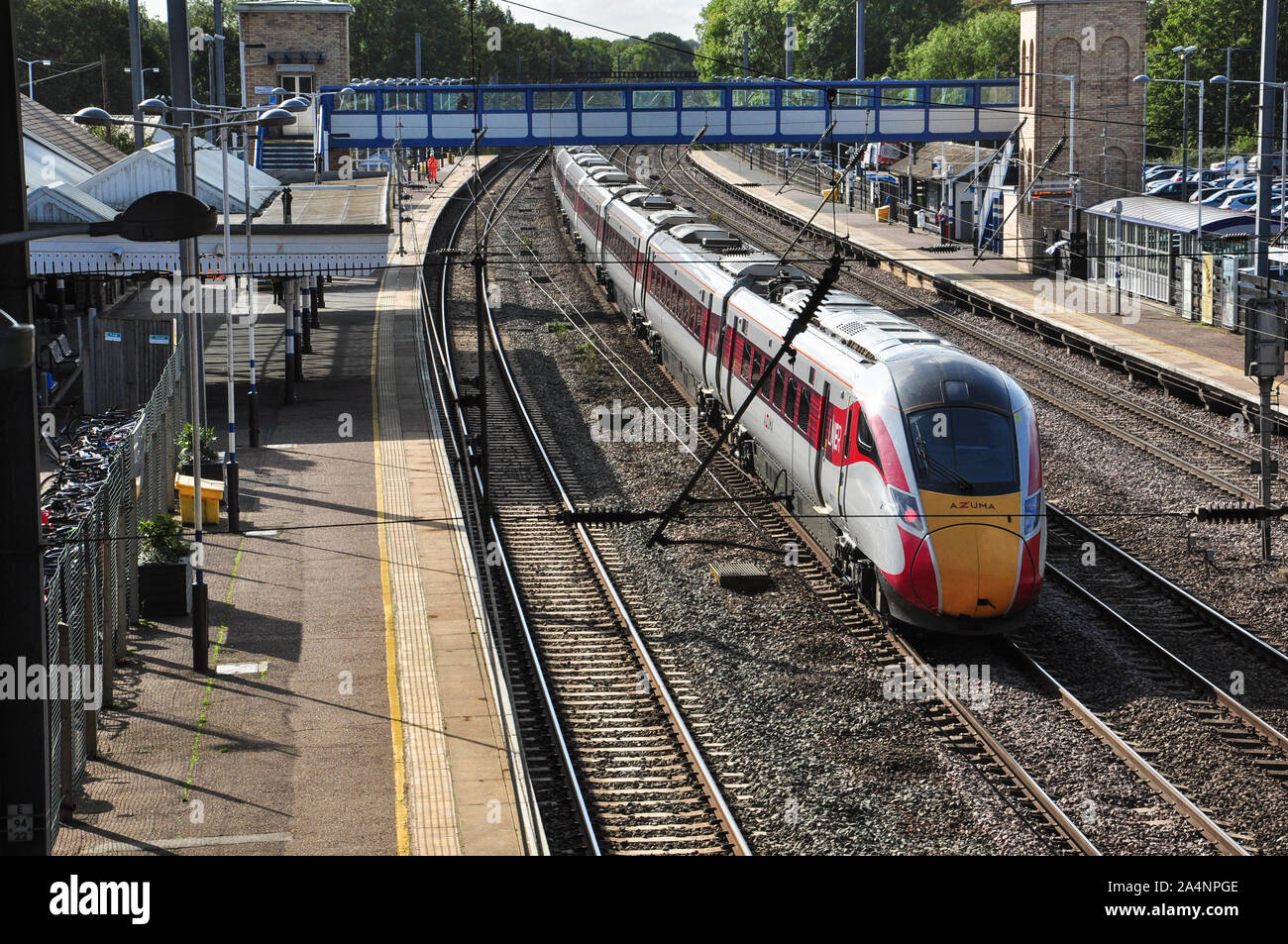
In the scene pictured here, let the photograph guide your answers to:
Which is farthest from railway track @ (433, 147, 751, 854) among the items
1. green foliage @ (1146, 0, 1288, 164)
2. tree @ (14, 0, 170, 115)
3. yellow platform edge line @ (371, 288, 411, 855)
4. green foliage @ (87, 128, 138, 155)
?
tree @ (14, 0, 170, 115)

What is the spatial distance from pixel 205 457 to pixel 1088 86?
111ft

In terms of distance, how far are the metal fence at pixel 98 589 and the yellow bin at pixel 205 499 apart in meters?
0.39

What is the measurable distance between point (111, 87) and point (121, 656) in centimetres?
8557

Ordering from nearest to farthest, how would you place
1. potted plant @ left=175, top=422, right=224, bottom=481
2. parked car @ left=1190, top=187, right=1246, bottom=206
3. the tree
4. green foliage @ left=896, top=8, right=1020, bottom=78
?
1. potted plant @ left=175, top=422, right=224, bottom=481
2. parked car @ left=1190, top=187, right=1246, bottom=206
3. the tree
4. green foliage @ left=896, top=8, right=1020, bottom=78

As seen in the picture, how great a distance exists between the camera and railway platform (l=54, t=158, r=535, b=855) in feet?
41.6

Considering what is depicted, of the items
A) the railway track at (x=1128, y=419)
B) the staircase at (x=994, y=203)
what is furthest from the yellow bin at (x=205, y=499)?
the staircase at (x=994, y=203)

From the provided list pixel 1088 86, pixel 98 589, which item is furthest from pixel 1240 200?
pixel 98 589

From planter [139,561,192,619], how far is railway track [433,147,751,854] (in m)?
4.30

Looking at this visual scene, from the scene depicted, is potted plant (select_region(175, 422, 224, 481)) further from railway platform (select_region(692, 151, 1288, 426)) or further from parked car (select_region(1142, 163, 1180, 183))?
parked car (select_region(1142, 163, 1180, 183))

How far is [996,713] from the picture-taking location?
15.8 meters

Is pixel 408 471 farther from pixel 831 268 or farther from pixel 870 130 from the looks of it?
pixel 870 130

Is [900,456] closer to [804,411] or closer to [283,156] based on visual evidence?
[804,411]

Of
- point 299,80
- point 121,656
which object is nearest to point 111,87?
point 299,80

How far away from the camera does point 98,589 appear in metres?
15.6
